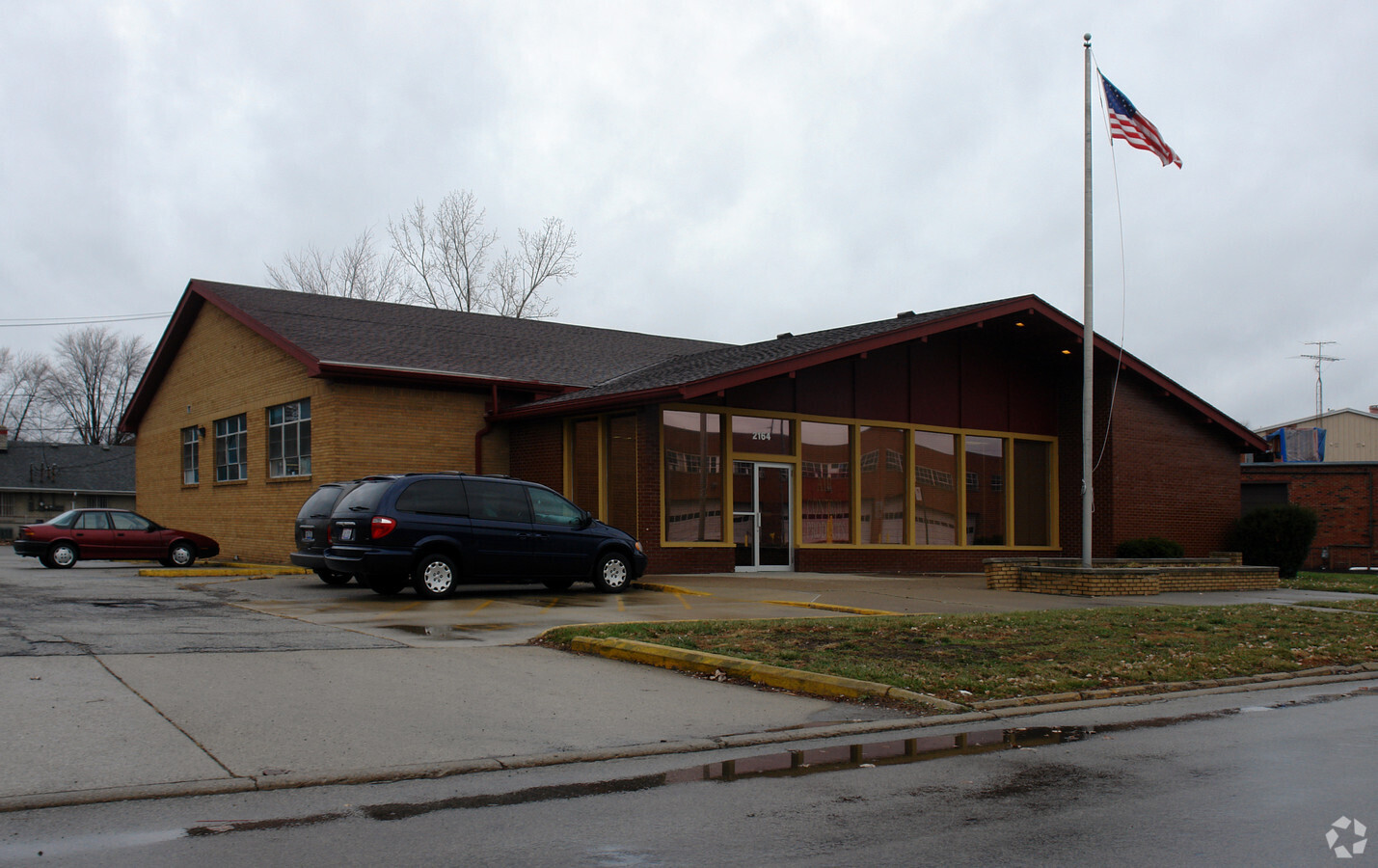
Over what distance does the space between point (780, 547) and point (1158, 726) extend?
15.0 metres

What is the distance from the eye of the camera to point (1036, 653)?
1062cm

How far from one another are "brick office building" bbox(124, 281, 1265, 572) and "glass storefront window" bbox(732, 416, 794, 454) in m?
0.04

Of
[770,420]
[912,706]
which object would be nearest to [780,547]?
[770,420]

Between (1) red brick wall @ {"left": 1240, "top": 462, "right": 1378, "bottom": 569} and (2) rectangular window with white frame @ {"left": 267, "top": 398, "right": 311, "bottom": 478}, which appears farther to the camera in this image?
(1) red brick wall @ {"left": 1240, "top": 462, "right": 1378, "bottom": 569}

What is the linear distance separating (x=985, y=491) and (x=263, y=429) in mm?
15859

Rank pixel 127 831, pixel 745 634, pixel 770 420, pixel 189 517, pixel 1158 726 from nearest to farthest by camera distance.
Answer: pixel 127 831 → pixel 1158 726 → pixel 745 634 → pixel 770 420 → pixel 189 517

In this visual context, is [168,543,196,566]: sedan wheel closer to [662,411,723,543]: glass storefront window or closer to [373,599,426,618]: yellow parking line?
[662,411,723,543]: glass storefront window

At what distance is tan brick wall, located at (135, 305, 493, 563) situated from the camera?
21.6m

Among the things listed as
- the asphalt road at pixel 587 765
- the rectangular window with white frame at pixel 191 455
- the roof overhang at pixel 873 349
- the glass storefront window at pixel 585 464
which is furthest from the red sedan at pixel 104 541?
the asphalt road at pixel 587 765

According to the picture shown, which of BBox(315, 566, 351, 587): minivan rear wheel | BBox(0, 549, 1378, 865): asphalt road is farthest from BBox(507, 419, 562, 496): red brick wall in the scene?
BBox(0, 549, 1378, 865): asphalt road

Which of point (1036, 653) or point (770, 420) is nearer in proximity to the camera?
point (1036, 653)

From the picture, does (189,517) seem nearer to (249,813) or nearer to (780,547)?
(780,547)

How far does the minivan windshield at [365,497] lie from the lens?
50.0 ft

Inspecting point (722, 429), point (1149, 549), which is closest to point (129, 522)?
point (722, 429)
